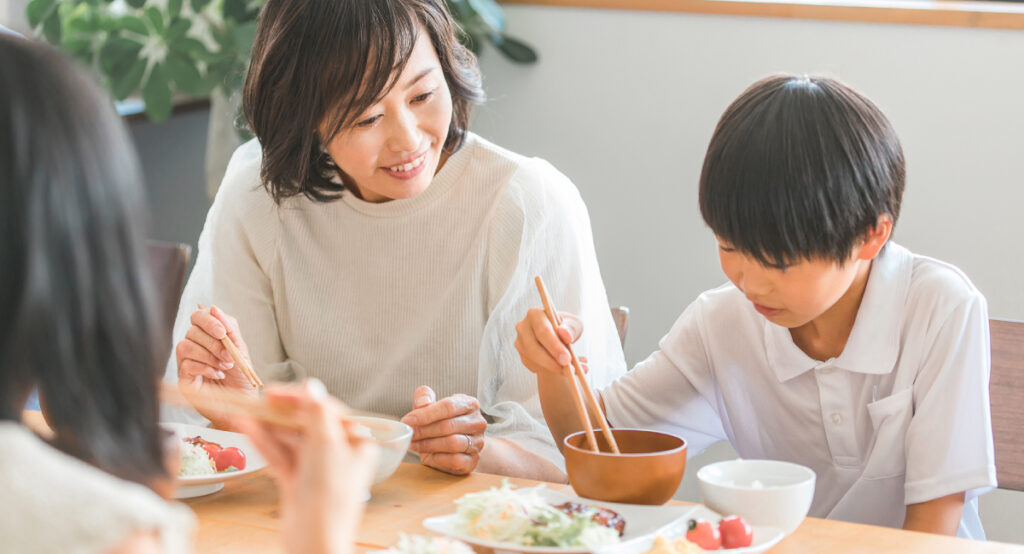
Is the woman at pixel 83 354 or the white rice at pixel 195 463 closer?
the woman at pixel 83 354

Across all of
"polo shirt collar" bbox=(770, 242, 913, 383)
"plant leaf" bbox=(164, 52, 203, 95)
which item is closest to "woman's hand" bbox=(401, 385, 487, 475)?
"polo shirt collar" bbox=(770, 242, 913, 383)

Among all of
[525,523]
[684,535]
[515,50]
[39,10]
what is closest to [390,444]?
[525,523]

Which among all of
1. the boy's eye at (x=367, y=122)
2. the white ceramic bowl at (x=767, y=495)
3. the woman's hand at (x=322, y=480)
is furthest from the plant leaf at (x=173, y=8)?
the woman's hand at (x=322, y=480)

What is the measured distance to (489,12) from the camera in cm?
271

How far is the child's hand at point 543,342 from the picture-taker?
48.9 inches

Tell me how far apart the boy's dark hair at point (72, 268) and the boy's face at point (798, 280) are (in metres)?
0.76

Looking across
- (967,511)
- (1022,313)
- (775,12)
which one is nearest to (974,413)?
(967,511)

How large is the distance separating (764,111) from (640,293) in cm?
161

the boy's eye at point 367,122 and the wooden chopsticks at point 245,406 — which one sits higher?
the boy's eye at point 367,122

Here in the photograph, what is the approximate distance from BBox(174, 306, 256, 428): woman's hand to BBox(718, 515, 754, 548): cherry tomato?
724 mm

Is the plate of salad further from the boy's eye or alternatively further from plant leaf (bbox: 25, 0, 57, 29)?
plant leaf (bbox: 25, 0, 57, 29)

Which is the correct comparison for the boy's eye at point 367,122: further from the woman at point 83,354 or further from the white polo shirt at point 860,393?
the woman at point 83,354

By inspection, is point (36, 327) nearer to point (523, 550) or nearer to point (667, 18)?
point (523, 550)

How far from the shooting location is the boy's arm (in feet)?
3.89
